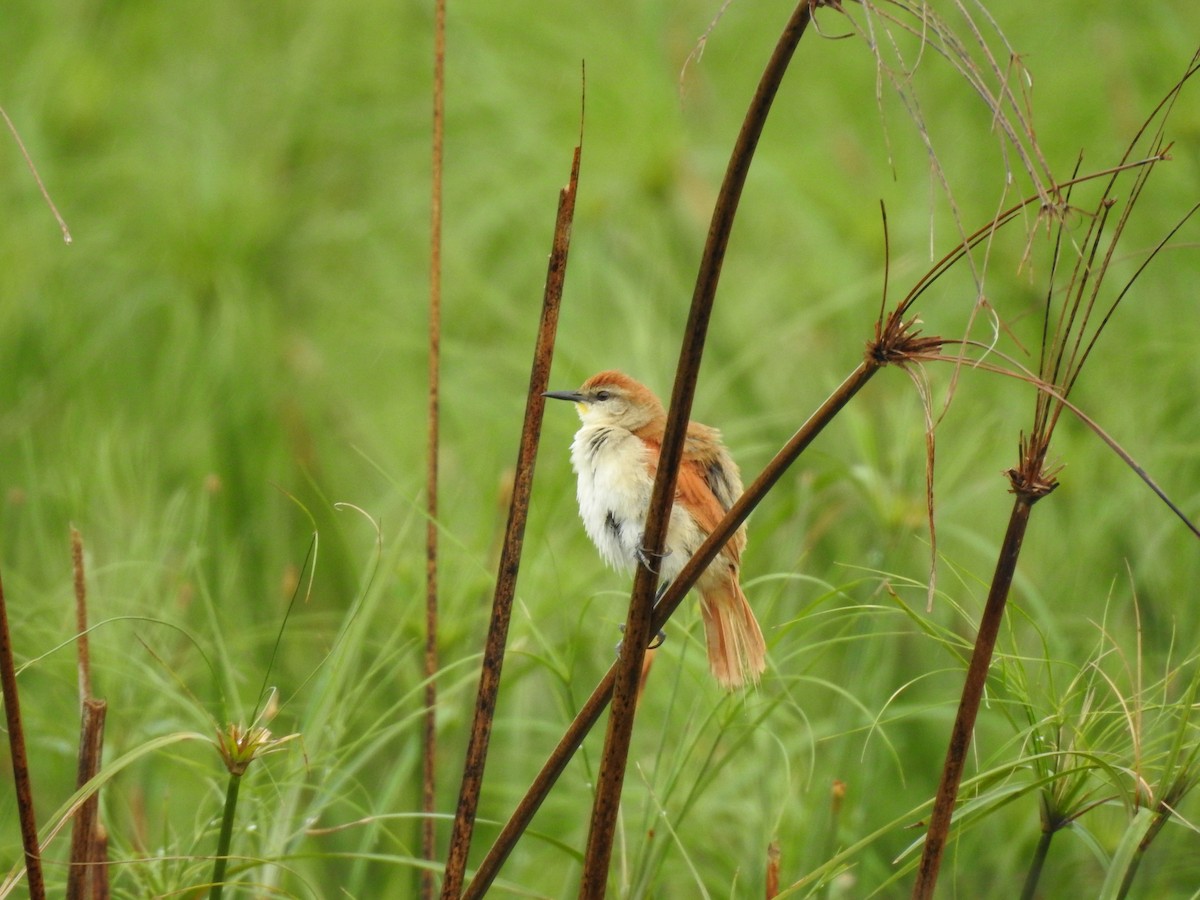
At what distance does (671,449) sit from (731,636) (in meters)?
1.10

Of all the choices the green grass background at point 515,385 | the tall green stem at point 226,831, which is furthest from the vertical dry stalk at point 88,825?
the green grass background at point 515,385

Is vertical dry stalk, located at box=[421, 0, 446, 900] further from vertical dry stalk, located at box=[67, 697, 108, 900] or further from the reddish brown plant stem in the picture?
the reddish brown plant stem

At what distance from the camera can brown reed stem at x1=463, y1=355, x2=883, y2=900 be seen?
1.15m

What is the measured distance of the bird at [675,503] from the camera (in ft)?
7.35

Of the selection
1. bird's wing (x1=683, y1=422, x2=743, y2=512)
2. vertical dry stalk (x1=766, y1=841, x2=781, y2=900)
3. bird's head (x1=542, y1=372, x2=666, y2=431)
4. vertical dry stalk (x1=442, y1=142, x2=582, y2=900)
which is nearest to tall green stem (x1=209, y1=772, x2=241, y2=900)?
vertical dry stalk (x1=442, y1=142, x2=582, y2=900)

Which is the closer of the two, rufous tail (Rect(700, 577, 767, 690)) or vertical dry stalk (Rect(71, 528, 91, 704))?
vertical dry stalk (Rect(71, 528, 91, 704))

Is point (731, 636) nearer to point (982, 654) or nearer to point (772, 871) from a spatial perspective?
point (772, 871)

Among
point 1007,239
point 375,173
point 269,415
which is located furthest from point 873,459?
point 375,173

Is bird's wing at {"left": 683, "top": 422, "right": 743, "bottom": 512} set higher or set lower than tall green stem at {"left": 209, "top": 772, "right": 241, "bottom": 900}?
higher

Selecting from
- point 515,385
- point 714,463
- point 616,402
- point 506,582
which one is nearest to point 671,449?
point 506,582

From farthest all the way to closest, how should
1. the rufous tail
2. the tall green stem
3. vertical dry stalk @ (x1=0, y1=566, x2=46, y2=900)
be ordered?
1. the rufous tail
2. the tall green stem
3. vertical dry stalk @ (x1=0, y1=566, x2=46, y2=900)

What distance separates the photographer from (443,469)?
4918 mm

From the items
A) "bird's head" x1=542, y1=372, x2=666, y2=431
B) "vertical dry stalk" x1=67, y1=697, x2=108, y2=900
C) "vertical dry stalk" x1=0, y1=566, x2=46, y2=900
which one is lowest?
"vertical dry stalk" x1=67, y1=697, x2=108, y2=900

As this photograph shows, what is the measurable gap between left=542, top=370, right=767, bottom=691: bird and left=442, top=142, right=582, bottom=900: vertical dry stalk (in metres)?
0.80
